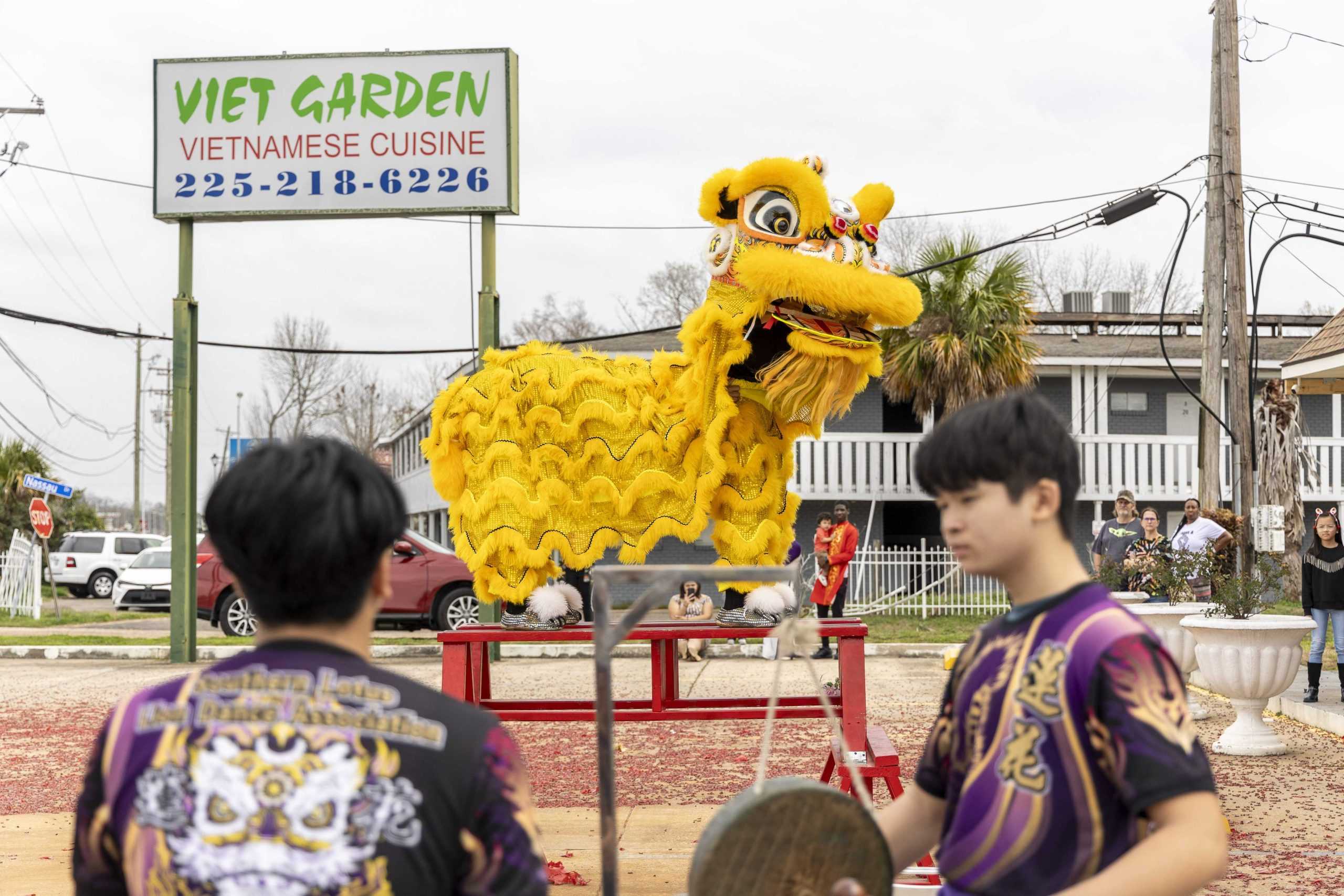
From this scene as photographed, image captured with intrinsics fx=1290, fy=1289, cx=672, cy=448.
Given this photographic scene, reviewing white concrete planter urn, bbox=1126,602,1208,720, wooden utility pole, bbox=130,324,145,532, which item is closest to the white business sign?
white concrete planter urn, bbox=1126,602,1208,720

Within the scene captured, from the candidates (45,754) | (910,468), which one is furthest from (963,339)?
(45,754)

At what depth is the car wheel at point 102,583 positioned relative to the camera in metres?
28.2

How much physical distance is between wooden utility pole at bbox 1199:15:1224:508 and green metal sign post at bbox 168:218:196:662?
968 cm

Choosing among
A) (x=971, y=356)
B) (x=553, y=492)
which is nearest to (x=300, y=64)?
(x=553, y=492)

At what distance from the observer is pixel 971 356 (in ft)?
56.0

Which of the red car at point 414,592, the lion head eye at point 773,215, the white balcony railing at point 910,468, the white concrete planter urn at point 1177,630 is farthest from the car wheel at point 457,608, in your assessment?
the lion head eye at point 773,215

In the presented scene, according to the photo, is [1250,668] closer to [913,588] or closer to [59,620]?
[913,588]

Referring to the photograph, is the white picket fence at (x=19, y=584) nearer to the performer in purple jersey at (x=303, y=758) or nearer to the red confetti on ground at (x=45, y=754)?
the red confetti on ground at (x=45, y=754)

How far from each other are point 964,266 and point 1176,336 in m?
6.67

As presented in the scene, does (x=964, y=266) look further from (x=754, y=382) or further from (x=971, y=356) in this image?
(x=754, y=382)

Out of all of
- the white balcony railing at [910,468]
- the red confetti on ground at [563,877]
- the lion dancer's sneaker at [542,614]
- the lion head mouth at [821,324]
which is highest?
the lion head mouth at [821,324]

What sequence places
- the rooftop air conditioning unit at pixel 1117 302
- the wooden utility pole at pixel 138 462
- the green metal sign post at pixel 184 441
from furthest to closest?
the wooden utility pole at pixel 138 462
the rooftop air conditioning unit at pixel 1117 302
the green metal sign post at pixel 184 441

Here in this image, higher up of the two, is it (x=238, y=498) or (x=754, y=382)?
(x=754, y=382)

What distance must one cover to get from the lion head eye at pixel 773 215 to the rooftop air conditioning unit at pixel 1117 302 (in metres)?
21.7
